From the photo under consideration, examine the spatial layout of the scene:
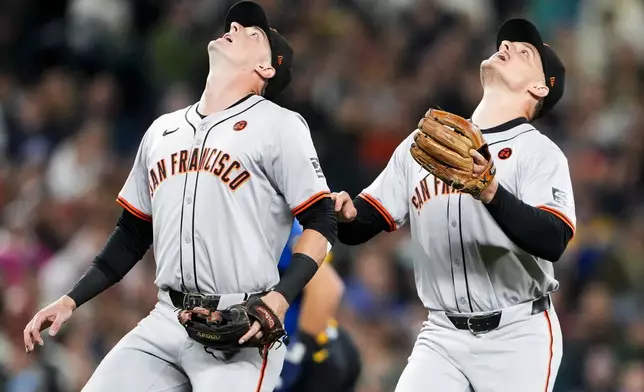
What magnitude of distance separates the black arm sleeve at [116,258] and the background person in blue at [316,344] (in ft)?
3.87

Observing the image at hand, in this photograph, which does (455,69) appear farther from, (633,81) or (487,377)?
(487,377)

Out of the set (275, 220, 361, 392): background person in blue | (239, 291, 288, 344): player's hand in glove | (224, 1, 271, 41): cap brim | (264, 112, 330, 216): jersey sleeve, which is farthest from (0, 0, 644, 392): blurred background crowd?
(239, 291, 288, 344): player's hand in glove

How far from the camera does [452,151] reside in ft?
14.9

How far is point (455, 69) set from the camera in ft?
A: 36.9

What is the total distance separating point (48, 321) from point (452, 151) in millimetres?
1619

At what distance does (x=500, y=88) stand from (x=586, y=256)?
4805 mm

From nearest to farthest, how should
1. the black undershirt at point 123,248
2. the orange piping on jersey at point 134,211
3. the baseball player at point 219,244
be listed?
the baseball player at point 219,244 < the black undershirt at point 123,248 < the orange piping on jersey at point 134,211

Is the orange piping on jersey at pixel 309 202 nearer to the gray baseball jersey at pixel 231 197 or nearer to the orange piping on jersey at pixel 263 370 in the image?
the gray baseball jersey at pixel 231 197

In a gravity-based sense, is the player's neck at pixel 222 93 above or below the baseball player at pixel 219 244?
above

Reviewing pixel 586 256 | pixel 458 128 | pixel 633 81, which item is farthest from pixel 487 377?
pixel 633 81

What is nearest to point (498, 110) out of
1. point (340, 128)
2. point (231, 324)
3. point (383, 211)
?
point (383, 211)

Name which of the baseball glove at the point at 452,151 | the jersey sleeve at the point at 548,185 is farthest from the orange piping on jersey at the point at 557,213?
the baseball glove at the point at 452,151

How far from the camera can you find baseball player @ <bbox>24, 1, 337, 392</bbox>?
14.9 ft

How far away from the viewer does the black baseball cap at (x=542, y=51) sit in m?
5.24
